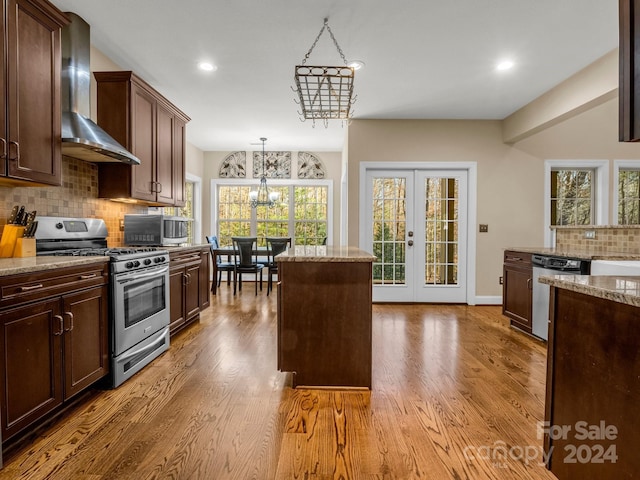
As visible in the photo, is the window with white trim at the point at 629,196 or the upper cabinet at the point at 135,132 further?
the window with white trim at the point at 629,196

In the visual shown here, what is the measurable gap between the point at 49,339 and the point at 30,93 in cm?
144

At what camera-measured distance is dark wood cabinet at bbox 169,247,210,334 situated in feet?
11.1

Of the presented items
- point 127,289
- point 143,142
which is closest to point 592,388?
point 127,289

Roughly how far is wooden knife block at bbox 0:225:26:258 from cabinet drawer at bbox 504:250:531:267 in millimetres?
4189

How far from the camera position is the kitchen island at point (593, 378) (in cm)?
108

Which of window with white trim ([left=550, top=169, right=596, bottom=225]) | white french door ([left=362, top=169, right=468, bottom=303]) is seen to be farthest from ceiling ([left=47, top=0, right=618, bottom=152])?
window with white trim ([left=550, top=169, right=596, bottom=225])

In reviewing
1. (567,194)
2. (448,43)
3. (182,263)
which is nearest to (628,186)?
(567,194)

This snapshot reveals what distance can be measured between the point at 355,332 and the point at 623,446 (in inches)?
56.8

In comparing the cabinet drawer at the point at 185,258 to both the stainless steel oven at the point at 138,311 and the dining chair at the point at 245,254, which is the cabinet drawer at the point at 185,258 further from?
the dining chair at the point at 245,254

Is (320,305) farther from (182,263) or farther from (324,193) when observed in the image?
(324,193)

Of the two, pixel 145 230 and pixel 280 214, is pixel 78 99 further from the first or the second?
pixel 280 214

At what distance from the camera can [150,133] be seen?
354cm

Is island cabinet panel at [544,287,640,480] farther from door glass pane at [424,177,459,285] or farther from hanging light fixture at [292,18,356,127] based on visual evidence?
door glass pane at [424,177,459,285]

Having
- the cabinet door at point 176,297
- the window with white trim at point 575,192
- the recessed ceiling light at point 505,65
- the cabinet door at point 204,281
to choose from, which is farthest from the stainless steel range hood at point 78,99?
the window with white trim at point 575,192
